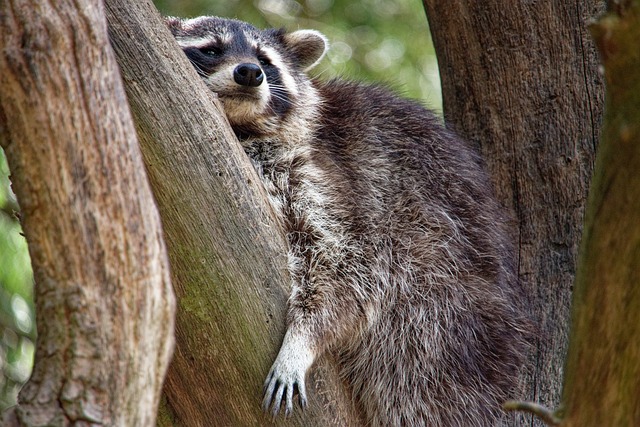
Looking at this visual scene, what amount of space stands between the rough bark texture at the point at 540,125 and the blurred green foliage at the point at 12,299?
7.83 feet

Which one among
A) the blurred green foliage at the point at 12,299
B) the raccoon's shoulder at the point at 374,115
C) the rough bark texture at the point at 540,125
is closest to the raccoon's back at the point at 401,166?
the raccoon's shoulder at the point at 374,115

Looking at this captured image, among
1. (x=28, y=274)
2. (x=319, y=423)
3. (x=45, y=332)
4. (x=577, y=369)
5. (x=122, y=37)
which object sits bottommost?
(x=28, y=274)

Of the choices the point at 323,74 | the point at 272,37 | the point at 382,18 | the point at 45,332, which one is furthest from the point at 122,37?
the point at 382,18

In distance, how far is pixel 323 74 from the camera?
451 centimetres

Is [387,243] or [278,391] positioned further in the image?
[387,243]

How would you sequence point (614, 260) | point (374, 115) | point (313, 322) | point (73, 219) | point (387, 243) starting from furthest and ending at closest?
point (374, 115)
point (387, 243)
point (313, 322)
point (73, 219)
point (614, 260)

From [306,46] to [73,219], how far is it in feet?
8.62

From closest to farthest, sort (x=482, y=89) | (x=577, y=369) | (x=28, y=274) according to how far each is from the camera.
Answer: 1. (x=577, y=369)
2. (x=482, y=89)
3. (x=28, y=274)

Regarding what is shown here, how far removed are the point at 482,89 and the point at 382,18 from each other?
2317mm

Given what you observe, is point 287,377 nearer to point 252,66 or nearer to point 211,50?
point 252,66

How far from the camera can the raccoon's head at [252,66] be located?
11.2 feet

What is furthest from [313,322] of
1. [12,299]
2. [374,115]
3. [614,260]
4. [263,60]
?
[12,299]

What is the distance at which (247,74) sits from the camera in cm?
336

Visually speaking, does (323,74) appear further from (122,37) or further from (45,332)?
(45,332)
